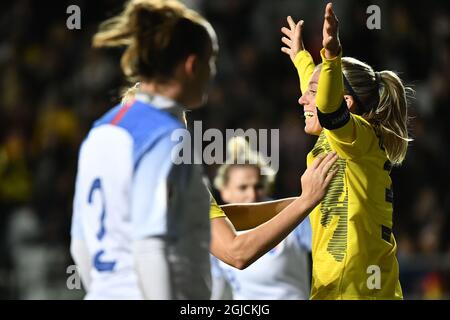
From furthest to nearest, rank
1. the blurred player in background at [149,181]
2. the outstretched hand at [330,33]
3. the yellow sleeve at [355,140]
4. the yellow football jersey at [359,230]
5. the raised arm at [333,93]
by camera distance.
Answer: the yellow football jersey at [359,230]
the yellow sleeve at [355,140]
the raised arm at [333,93]
the outstretched hand at [330,33]
the blurred player in background at [149,181]

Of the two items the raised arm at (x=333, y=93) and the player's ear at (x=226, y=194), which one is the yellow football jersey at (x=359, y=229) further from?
the player's ear at (x=226, y=194)

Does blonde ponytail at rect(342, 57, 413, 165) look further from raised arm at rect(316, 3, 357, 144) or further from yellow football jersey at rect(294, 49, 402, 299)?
raised arm at rect(316, 3, 357, 144)

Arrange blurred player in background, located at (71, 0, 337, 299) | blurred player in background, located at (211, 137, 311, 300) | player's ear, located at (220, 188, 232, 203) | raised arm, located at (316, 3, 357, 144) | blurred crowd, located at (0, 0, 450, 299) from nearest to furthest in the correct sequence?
blurred player in background, located at (71, 0, 337, 299) → raised arm, located at (316, 3, 357, 144) → blurred player in background, located at (211, 137, 311, 300) → player's ear, located at (220, 188, 232, 203) → blurred crowd, located at (0, 0, 450, 299)

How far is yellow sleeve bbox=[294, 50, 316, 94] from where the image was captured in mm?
4078

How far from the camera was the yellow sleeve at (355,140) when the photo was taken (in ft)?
11.7

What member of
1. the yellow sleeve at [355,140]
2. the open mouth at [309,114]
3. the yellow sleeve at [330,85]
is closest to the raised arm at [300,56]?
the open mouth at [309,114]

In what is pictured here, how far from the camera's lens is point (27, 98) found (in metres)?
10.1

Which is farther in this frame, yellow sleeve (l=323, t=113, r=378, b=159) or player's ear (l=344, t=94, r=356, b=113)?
player's ear (l=344, t=94, r=356, b=113)

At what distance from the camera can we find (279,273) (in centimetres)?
554

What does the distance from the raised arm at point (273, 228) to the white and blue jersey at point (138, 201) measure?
613mm

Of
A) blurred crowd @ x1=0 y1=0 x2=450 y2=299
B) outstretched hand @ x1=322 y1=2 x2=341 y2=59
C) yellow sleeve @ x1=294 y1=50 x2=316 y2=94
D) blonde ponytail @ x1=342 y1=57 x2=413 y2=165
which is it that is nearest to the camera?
outstretched hand @ x1=322 y1=2 x2=341 y2=59

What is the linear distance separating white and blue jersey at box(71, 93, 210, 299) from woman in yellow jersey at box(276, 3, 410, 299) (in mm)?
856

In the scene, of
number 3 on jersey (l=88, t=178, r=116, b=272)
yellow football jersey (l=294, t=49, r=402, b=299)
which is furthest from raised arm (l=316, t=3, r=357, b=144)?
number 3 on jersey (l=88, t=178, r=116, b=272)
